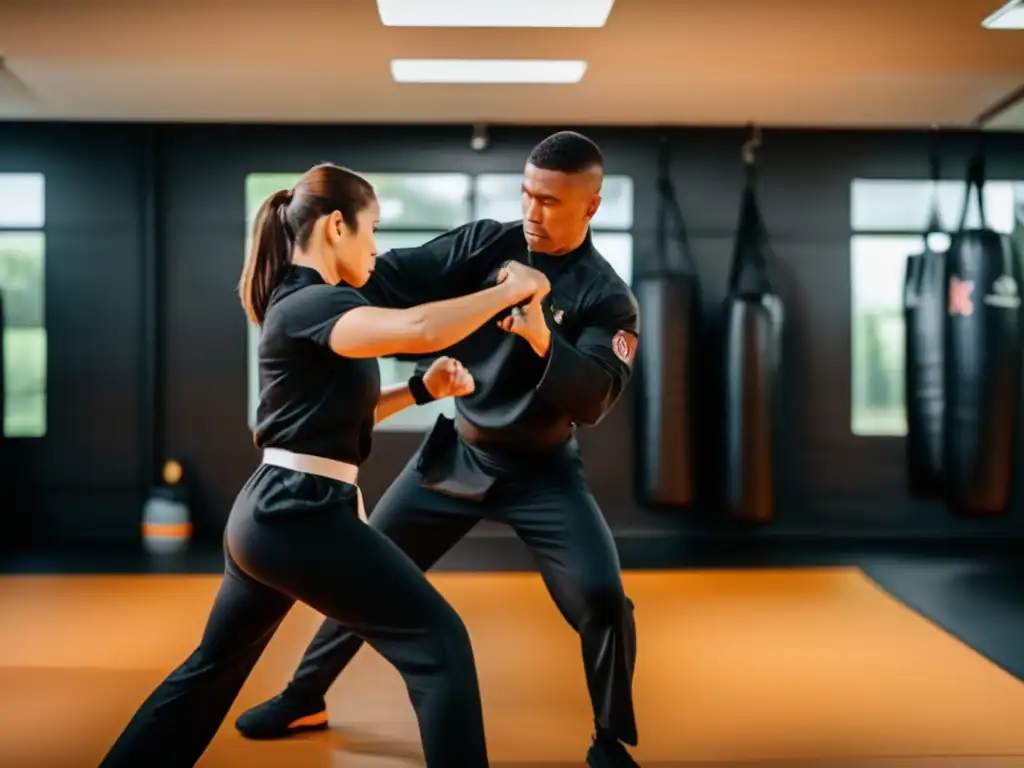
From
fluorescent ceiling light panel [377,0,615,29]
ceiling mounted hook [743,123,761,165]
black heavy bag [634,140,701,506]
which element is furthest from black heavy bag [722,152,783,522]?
fluorescent ceiling light panel [377,0,615,29]

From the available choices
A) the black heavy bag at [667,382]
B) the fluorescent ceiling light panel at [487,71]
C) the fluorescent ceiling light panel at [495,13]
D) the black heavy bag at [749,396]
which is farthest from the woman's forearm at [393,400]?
the black heavy bag at [749,396]

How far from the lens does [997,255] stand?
4.55 m

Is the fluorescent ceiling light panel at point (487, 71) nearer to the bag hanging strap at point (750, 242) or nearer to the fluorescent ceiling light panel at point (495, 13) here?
the fluorescent ceiling light panel at point (495, 13)

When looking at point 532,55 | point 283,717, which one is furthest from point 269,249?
point 532,55

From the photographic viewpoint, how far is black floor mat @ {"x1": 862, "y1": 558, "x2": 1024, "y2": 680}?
3377 millimetres

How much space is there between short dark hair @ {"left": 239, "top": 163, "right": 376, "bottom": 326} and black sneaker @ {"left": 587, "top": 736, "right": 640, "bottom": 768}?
1177 mm

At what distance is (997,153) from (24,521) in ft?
18.7

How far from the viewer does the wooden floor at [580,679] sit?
2.38 meters

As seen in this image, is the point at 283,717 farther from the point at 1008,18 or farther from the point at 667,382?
the point at 1008,18

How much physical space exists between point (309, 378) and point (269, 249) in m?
0.28

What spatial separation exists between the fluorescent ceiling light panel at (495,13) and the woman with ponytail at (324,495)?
1904mm

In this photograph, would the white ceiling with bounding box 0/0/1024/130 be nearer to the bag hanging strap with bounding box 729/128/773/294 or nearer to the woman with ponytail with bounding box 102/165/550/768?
the bag hanging strap with bounding box 729/128/773/294

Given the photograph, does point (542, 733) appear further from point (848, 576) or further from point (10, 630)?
point (848, 576)

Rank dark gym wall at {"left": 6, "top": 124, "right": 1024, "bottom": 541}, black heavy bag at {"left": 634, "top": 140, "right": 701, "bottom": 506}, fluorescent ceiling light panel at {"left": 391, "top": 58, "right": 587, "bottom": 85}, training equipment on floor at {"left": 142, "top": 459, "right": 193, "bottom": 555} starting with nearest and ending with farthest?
fluorescent ceiling light panel at {"left": 391, "top": 58, "right": 587, "bottom": 85}
black heavy bag at {"left": 634, "top": 140, "right": 701, "bottom": 506}
training equipment on floor at {"left": 142, "top": 459, "right": 193, "bottom": 555}
dark gym wall at {"left": 6, "top": 124, "right": 1024, "bottom": 541}
